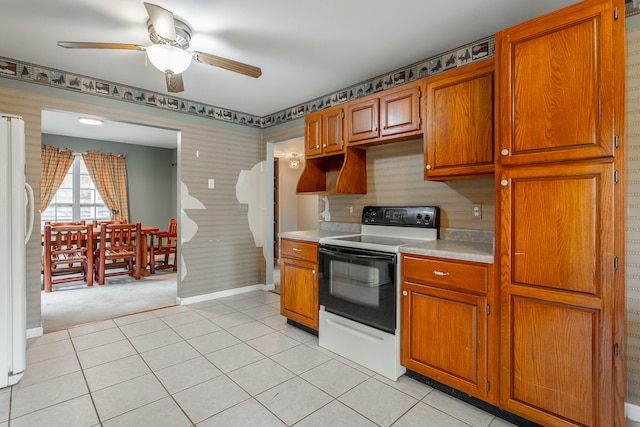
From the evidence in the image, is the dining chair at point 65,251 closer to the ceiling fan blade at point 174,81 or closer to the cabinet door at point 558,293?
the ceiling fan blade at point 174,81

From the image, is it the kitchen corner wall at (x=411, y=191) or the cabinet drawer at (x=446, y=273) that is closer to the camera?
the cabinet drawer at (x=446, y=273)

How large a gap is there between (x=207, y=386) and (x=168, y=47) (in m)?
2.24

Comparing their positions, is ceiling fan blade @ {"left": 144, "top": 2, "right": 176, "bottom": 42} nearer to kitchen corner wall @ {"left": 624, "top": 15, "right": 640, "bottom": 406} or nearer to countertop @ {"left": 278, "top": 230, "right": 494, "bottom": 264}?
countertop @ {"left": 278, "top": 230, "right": 494, "bottom": 264}

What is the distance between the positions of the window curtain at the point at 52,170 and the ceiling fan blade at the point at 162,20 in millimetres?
5708

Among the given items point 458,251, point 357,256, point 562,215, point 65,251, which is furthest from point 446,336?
point 65,251

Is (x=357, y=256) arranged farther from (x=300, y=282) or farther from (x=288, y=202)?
(x=288, y=202)

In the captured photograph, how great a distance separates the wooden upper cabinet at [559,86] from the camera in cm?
149

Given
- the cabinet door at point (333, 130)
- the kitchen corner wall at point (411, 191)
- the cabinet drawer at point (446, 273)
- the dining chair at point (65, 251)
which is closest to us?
the cabinet drawer at point (446, 273)

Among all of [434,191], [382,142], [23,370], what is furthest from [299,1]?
[23,370]

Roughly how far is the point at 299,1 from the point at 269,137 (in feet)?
8.64

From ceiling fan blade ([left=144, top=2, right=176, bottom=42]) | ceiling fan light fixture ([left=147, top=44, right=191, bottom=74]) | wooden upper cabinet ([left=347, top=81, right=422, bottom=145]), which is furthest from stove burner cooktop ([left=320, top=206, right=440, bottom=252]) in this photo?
ceiling fan blade ([left=144, top=2, right=176, bottom=42])

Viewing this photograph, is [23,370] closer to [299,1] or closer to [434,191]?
[299,1]

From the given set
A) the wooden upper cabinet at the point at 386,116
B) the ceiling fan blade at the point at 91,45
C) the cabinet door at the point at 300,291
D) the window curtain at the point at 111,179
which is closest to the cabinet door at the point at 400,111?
the wooden upper cabinet at the point at 386,116

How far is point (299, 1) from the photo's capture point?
2.00 metres
